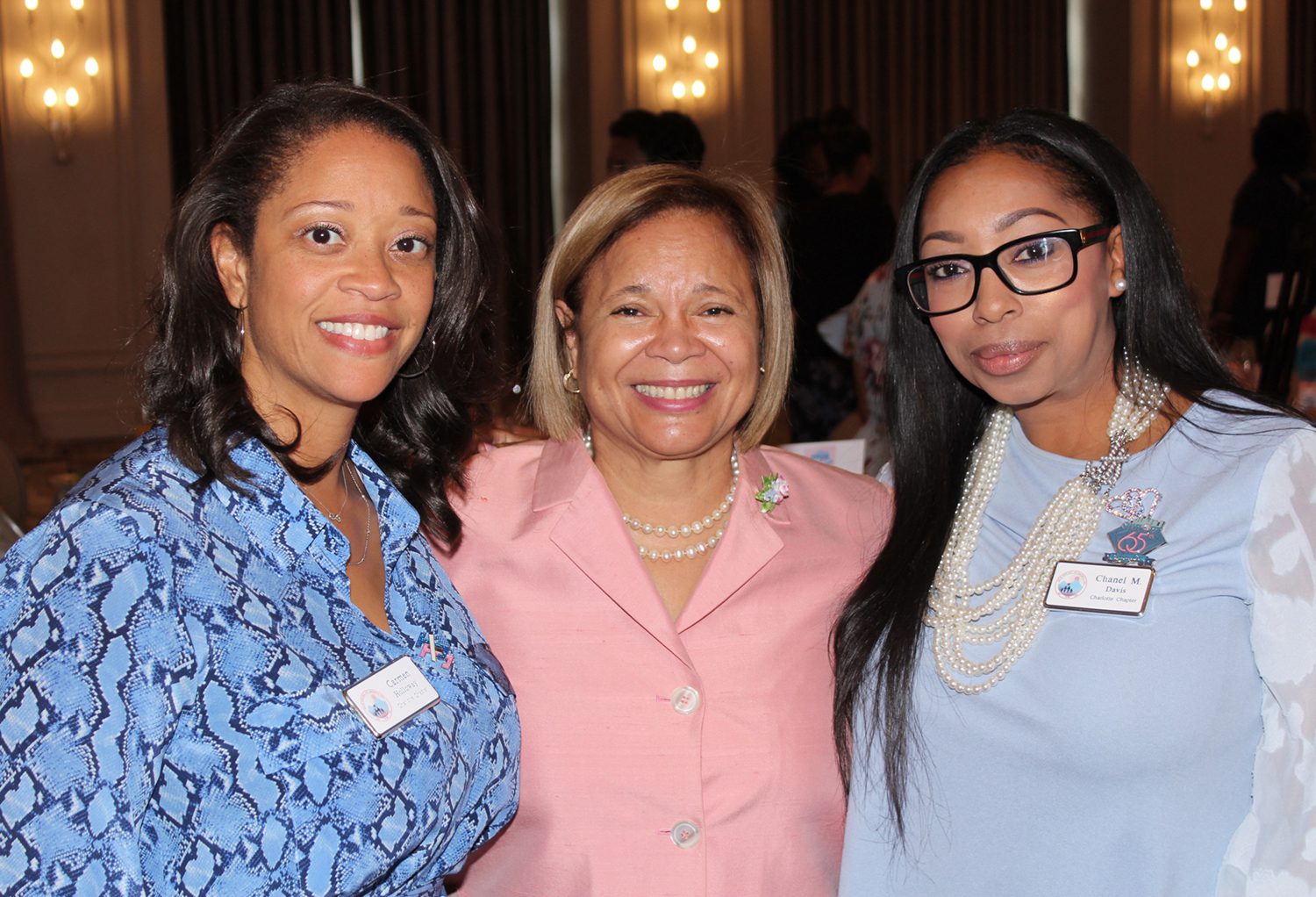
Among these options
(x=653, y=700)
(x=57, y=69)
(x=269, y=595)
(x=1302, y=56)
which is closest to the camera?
(x=269, y=595)

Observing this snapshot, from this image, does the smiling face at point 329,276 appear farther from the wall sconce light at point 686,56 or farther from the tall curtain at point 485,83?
the wall sconce light at point 686,56

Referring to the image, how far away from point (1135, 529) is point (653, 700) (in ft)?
2.41

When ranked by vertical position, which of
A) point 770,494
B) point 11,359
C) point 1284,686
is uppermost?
point 770,494

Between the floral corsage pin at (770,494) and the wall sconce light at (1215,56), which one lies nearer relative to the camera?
the floral corsage pin at (770,494)

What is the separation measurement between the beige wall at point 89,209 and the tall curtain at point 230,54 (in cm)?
25

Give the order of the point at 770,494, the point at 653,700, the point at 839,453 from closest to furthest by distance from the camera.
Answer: the point at 653,700
the point at 770,494
the point at 839,453

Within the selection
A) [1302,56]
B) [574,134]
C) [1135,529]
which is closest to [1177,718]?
[1135,529]

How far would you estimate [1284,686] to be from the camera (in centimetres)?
152

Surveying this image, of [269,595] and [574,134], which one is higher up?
[574,134]

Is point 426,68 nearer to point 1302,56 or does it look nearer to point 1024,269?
point 1302,56

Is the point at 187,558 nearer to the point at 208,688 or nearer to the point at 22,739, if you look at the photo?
the point at 208,688

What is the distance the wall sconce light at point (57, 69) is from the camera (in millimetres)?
7875

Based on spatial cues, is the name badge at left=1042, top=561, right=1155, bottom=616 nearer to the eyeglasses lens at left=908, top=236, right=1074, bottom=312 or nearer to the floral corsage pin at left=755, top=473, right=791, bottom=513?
the eyeglasses lens at left=908, top=236, right=1074, bottom=312

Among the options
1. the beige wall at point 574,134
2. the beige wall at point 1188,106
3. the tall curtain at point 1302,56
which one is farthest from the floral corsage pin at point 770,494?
the tall curtain at point 1302,56
